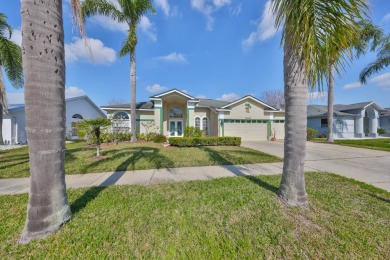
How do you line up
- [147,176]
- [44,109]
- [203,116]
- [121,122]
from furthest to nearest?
1. [203,116]
2. [121,122]
3. [147,176]
4. [44,109]

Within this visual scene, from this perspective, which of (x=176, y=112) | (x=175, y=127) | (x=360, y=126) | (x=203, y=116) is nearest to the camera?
(x=203, y=116)

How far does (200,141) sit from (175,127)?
26.6 ft

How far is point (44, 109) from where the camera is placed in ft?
8.16

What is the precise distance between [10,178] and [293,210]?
830cm

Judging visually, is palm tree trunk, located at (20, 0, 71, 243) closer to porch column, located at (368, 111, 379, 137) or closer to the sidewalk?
the sidewalk

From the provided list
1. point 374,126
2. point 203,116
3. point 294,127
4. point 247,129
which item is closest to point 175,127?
point 203,116

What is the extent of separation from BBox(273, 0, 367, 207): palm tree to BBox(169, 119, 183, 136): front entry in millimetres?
17867

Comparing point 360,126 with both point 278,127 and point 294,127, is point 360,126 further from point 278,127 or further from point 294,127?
point 294,127

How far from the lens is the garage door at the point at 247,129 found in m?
19.2

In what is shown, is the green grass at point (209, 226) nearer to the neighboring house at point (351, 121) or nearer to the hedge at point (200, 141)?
the hedge at point (200, 141)

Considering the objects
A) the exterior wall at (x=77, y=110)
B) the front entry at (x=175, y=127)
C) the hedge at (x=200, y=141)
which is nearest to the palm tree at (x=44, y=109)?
the hedge at (x=200, y=141)

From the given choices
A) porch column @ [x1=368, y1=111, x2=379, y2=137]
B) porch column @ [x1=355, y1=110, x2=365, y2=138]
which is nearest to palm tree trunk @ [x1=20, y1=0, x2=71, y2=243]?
porch column @ [x1=355, y1=110, x2=365, y2=138]

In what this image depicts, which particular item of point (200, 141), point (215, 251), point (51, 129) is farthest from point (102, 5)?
point (215, 251)

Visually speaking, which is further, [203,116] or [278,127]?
[203,116]
